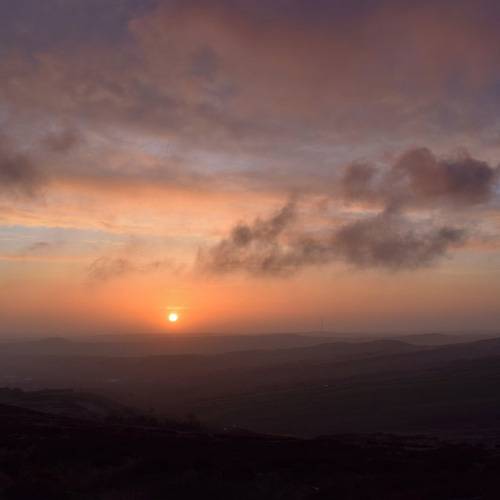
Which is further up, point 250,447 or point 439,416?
point 250,447

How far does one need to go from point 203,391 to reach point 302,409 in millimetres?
44079

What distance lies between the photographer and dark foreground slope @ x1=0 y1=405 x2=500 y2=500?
24984 millimetres

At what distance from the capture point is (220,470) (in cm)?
2748

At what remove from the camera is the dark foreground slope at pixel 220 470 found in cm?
2498

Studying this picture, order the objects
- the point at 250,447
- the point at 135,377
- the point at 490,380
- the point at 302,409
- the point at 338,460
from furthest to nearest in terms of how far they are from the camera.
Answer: the point at 135,377 < the point at 490,380 < the point at 302,409 < the point at 250,447 < the point at 338,460

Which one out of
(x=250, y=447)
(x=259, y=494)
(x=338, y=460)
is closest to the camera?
(x=259, y=494)

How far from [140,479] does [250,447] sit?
34.3ft

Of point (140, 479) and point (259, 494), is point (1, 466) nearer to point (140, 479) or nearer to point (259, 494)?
point (140, 479)

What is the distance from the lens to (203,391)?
120188 millimetres

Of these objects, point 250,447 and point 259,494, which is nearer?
point 259,494

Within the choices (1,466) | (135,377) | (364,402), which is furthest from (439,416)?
(135,377)

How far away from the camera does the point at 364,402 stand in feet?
269

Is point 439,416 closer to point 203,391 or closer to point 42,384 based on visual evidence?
point 203,391

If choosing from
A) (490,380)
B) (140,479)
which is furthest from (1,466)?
(490,380)
